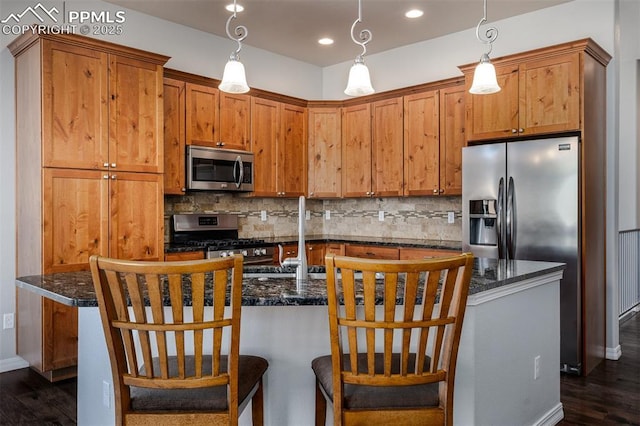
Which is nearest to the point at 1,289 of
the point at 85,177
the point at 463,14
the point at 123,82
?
the point at 85,177

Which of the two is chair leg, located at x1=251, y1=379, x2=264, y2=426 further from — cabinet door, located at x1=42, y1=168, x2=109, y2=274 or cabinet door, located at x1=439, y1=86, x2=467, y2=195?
cabinet door, located at x1=439, y1=86, x2=467, y2=195

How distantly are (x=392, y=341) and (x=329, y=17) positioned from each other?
3681 millimetres

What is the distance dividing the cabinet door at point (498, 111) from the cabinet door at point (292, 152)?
6.56 feet

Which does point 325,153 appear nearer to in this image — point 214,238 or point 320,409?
point 214,238

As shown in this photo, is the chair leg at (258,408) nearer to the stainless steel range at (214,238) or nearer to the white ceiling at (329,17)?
the stainless steel range at (214,238)

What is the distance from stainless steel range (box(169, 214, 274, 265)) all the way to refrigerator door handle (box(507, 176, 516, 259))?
215 cm

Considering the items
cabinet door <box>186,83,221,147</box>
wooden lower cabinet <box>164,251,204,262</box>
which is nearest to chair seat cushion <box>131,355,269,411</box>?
wooden lower cabinet <box>164,251,204,262</box>

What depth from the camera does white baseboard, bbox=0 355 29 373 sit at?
11.9 ft

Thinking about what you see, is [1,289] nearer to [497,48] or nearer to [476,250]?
[476,250]

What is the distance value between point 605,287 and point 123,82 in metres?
4.21

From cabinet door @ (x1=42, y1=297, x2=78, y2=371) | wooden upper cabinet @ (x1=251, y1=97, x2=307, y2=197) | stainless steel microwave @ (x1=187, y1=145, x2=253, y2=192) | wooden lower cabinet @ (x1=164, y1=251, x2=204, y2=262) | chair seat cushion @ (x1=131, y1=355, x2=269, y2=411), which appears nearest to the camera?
chair seat cushion @ (x1=131, y1=355, x2=269, y2=411)

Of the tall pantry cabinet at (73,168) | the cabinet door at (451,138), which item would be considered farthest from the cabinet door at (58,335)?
the cabinet door at (451,138)

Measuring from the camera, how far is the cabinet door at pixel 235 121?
4.74m

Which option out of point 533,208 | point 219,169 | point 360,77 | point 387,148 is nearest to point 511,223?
point 533,208
